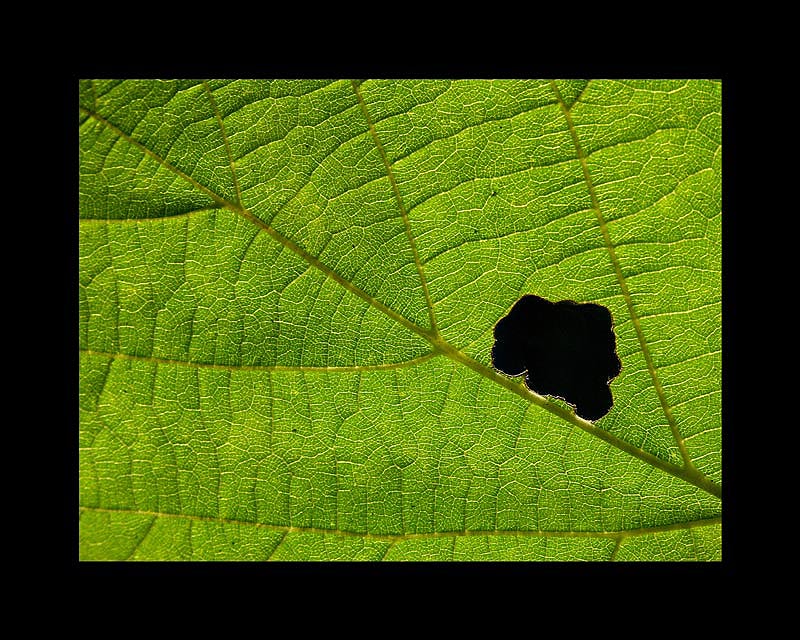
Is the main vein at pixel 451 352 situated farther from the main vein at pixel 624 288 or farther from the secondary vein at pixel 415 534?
the secondary vein at pixel 415 534

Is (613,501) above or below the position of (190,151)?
below

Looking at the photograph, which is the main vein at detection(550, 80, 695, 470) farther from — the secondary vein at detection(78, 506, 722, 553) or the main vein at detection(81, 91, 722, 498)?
the secondary vein at detection(78, 506, 722, 553)

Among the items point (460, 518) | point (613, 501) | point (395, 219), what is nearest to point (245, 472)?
point (460, 518)

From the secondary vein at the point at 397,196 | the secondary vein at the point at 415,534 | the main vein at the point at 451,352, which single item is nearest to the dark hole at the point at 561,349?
the main vein at the point at 451,352

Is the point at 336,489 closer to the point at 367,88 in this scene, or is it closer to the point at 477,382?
the point at 477,382

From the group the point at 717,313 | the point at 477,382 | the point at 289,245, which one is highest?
the point at 289,245

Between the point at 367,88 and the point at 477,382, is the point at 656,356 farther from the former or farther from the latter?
the point at 367,88

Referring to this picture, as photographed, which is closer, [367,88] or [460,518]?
[367,88]
